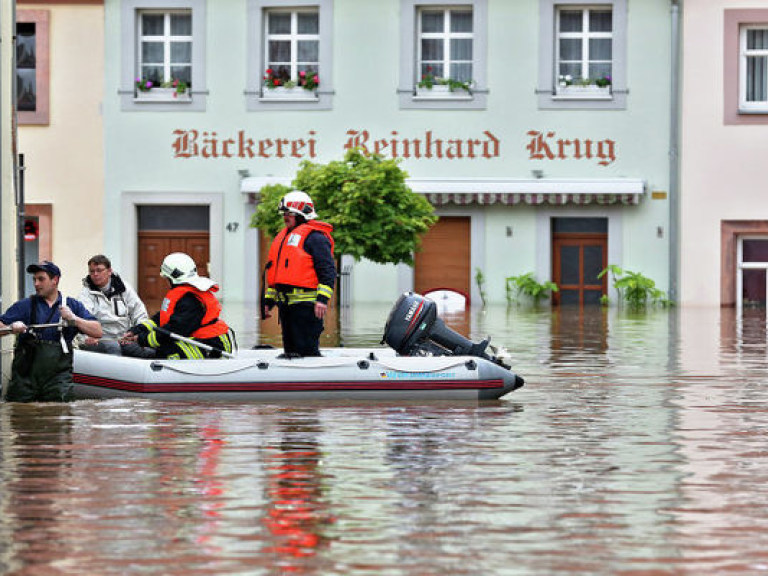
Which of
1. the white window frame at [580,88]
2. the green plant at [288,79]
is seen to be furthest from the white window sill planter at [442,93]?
the green plant at [288,79]

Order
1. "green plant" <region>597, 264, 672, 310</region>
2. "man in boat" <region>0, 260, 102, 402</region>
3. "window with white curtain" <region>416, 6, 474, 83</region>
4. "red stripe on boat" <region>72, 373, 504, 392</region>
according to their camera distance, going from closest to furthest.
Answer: "man in boat" <region>0, 260, 102, 402</region> < "red stripe on boat" <region>72, 373, 504, 392</region> < "green plant" <region>597, 264, 672, 310</region> < "window with white curtain" <region>416, 6, 474, 83</region>

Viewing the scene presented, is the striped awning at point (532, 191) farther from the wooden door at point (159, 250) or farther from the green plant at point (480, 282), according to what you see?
the wooden door at point (159, 250)

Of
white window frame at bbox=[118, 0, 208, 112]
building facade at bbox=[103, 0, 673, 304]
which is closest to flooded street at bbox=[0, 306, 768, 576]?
building facade at bbox=[103, 0, 673, 304]

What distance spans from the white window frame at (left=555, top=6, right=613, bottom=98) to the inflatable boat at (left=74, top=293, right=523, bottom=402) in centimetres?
2722

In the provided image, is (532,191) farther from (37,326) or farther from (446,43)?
(37,326)

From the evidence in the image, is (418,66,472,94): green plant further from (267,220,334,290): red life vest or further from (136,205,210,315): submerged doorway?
(267,220,334,290): red life vest

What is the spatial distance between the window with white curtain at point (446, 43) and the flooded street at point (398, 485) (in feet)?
84.5

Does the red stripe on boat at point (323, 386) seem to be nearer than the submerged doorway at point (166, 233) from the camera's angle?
Yes

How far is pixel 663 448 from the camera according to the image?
1239 cm

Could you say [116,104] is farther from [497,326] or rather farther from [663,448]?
[663,448]

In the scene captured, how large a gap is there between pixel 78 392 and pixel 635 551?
29.2ft

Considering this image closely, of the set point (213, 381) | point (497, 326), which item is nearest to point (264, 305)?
point (213, 381)

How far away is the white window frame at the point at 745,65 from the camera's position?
139 feet

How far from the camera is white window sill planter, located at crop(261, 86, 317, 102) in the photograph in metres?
43.2
